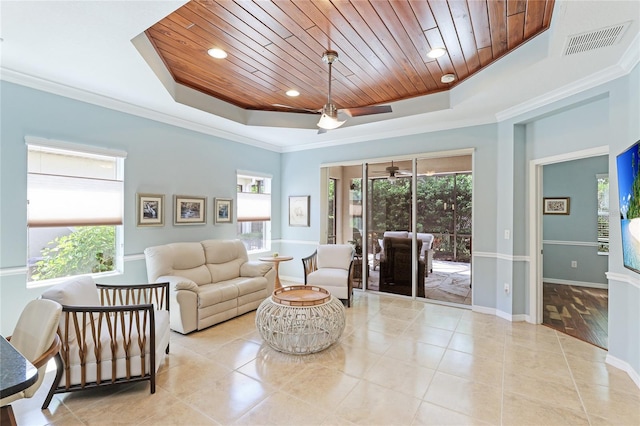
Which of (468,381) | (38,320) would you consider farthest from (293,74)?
(468,381)

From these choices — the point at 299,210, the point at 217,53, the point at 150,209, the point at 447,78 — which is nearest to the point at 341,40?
the point at 217,53

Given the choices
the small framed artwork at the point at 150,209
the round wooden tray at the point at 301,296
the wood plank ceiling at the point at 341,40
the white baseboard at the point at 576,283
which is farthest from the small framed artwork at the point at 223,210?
the white baseboard at the point at 576,283

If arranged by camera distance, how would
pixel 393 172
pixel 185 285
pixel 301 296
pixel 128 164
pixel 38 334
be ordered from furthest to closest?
pixel 393 172 < pixel 128 164 < pixel 185 285 < pixel 301 296 < pixel 38 334

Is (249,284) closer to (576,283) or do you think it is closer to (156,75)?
(156,75)

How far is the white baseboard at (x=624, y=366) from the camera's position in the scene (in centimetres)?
256

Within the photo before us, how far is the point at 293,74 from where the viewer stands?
3434mm

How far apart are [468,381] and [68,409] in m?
3.12

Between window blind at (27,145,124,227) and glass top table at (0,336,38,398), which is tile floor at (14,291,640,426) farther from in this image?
window blind at (27,145,124,227)

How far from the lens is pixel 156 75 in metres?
3.04

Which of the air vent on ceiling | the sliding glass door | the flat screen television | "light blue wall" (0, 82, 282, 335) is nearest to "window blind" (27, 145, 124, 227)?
"light blue wall" (0, 82, 282, 335)

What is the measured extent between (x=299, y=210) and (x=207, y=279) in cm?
253

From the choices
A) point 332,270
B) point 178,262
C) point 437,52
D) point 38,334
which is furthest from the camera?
point 332,270

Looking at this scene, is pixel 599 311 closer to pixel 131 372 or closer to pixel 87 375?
pixel 131 372

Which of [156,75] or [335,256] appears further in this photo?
[335,256]
